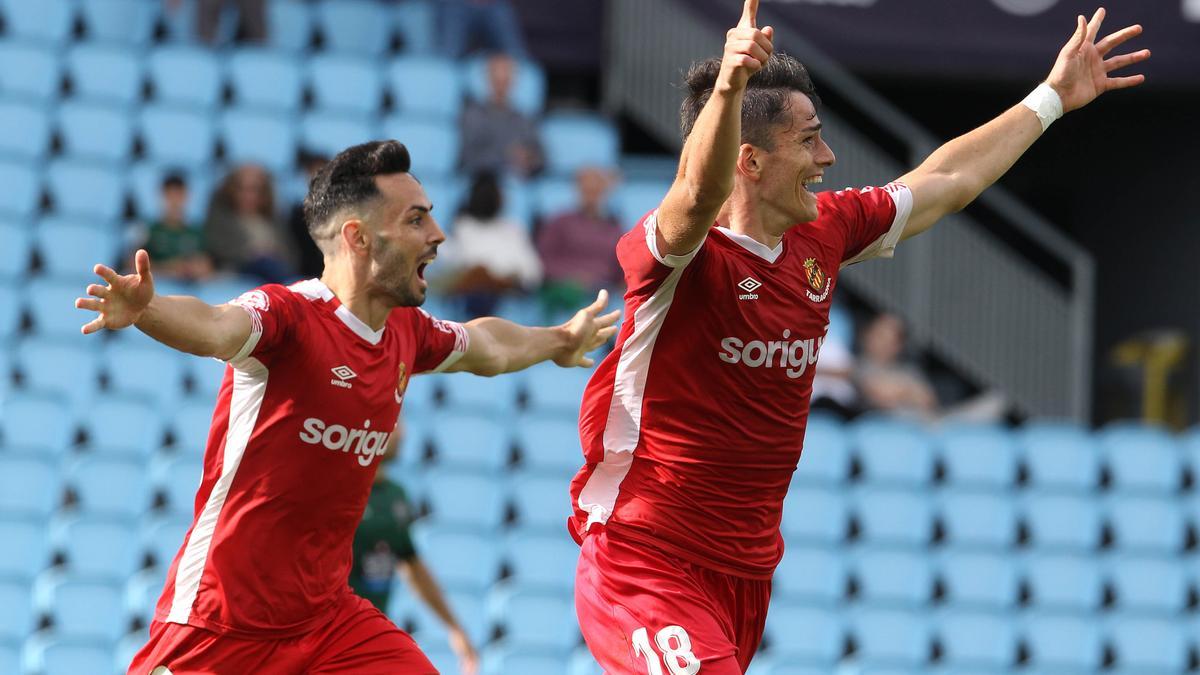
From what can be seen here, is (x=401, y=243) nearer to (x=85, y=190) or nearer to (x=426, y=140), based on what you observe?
(x=85, y=190)

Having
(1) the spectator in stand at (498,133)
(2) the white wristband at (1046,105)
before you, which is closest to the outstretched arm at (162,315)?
(2) the white wristband at (1046,105)

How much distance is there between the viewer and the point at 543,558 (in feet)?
35.7

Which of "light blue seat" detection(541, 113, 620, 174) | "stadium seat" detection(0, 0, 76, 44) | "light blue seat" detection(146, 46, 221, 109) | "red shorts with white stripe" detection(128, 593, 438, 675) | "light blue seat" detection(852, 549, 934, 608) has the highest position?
"stadium seat" detection(0, 0, 76, 44)

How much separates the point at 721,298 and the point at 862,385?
7.57 meters

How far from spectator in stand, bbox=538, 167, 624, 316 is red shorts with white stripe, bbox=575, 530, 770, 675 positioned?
670 cm

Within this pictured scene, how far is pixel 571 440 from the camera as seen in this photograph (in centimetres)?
1153

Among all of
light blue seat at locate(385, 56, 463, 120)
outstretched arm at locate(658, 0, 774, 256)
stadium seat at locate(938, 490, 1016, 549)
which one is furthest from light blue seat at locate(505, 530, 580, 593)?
outstretched arm at locate(658, 0, 774, 256)

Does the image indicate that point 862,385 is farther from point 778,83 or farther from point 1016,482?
point 778,83

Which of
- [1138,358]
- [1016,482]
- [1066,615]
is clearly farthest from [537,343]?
[1138,358]

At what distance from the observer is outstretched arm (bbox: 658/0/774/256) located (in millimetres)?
4715

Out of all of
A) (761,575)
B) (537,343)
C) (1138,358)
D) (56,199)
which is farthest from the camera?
(1138,358)

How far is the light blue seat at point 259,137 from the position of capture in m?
13.0

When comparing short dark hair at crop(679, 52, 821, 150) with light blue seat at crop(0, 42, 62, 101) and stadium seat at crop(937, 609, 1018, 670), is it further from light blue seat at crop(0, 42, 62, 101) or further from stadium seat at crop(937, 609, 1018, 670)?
light blue seat at crop(0, 42, 62, 101)

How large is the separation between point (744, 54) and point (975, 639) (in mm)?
7215
